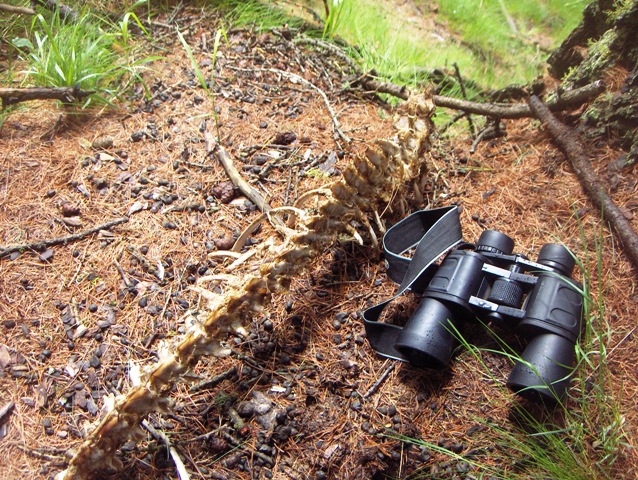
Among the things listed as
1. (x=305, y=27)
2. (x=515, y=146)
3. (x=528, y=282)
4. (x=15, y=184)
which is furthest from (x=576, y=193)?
(x=15, y=184)

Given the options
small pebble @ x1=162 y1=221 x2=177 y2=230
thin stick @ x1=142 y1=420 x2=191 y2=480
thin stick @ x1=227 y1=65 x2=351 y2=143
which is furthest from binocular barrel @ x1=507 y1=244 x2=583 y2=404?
small pebble @ x1=162 y1=221 x2=177 y2=230

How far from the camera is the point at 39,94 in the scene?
2.75 metres

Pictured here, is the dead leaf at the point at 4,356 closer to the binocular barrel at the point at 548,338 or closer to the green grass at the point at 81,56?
the green grass at the point at 81,56

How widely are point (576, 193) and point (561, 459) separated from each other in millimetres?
1304

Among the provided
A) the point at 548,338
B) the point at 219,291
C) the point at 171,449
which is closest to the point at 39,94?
the point at 219,291

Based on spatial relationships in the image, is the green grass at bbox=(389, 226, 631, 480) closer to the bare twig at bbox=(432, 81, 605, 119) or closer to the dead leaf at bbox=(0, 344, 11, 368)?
the bare twig at bbox=(432, 81, 605, 119)

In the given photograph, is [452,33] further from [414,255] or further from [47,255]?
[47,255]

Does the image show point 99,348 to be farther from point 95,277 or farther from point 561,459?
point 561,459

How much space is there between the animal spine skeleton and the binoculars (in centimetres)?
43

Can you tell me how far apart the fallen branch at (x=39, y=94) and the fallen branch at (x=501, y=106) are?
1.72 m

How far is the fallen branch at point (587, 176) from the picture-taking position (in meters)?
2.06

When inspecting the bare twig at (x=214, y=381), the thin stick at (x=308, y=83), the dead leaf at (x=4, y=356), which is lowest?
the dead leaf at (x=4, y=356)

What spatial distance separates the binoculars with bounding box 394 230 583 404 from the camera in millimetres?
1662

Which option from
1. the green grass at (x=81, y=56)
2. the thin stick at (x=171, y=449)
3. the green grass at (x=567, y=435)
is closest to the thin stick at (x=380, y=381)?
the green grass at (x=567, y=435)
